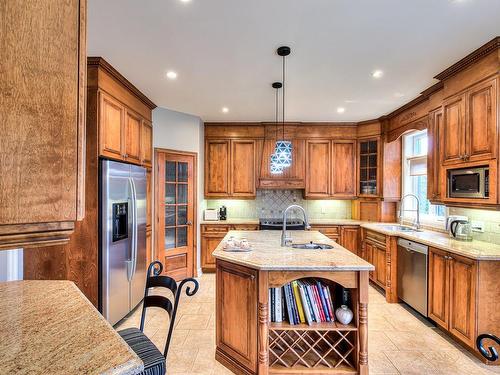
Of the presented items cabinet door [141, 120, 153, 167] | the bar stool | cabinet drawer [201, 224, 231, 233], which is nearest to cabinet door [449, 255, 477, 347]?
the bar stool

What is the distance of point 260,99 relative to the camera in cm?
380

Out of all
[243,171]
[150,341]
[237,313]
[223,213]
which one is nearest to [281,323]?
[237,313]

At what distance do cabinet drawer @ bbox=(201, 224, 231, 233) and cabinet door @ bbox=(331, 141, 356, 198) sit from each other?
2.13 metres

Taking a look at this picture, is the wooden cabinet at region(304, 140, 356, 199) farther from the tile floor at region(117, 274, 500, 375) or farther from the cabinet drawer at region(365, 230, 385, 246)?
the tile floor at region(117, 274, 500, 375)

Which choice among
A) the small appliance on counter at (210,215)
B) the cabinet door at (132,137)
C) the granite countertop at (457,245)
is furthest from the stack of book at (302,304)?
the small appliance on counter at (210,215)

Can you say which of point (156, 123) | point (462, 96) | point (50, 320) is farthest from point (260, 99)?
point (50, 320)

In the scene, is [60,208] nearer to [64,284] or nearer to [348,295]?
[64,284]

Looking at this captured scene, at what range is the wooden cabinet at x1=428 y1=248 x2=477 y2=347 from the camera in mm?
2324

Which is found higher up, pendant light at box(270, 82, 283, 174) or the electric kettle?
pendant light at box(270, 82, 283, 174)

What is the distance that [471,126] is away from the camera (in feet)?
8.58

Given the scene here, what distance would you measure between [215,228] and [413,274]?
3.03 meters

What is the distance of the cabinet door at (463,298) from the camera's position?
2.31 meters

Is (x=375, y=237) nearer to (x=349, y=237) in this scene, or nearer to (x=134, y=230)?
(x=349, y=237)

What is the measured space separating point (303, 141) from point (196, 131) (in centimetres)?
202
